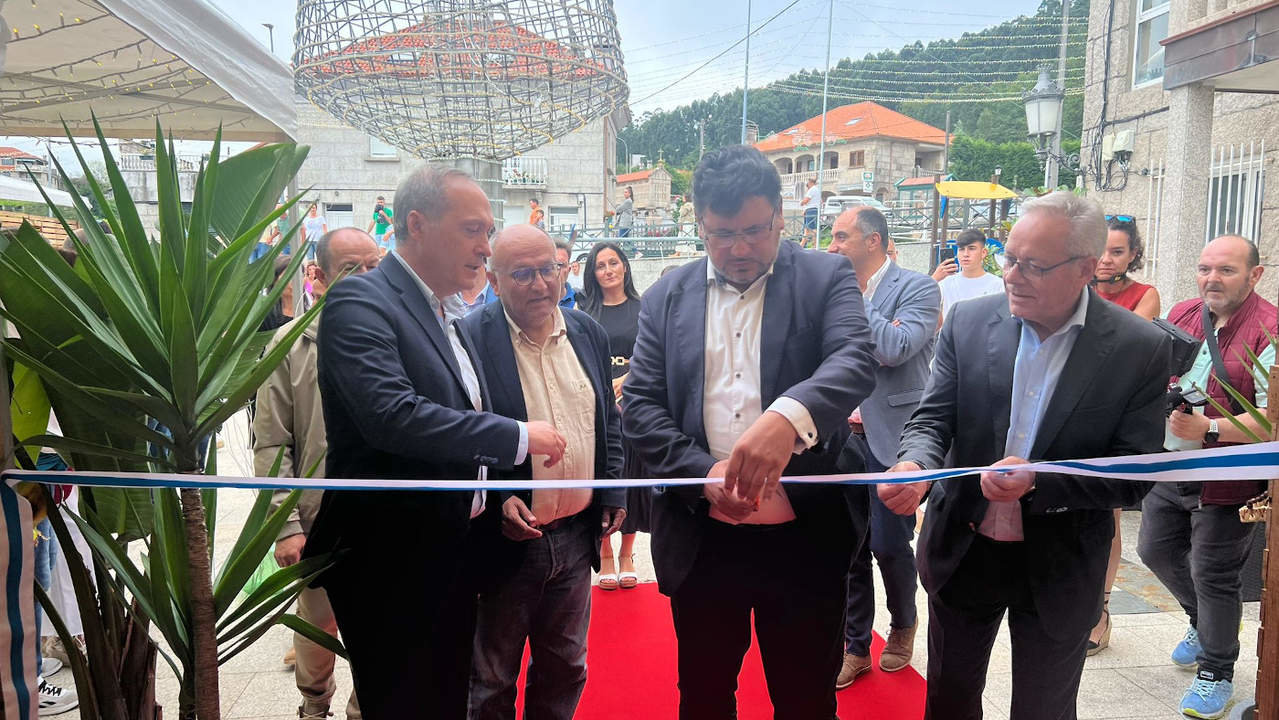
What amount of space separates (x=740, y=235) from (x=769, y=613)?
1064 mm

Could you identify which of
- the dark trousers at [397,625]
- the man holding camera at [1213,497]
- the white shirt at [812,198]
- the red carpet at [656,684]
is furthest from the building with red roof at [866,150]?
the dark trousers at [397,625]

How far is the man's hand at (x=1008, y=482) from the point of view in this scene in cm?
197

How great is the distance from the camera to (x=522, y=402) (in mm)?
2455

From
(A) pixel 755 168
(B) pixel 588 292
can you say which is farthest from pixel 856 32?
(A) pixel 755 168

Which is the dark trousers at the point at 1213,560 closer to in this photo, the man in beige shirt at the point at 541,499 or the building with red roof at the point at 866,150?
Result: the man in beige shirt at the point at 541,499

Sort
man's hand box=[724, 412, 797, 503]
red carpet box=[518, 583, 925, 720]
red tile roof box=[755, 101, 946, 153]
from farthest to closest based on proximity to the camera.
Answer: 1. red tile roof box=[755, 101, 946, 153]
2. red carpet box=[518, 583, 925, 720]
3. man's hand box=[724, 412, 797, 503]

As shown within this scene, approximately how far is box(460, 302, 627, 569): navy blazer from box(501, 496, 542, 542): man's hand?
0.24ft

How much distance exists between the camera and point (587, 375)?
259 centimetres

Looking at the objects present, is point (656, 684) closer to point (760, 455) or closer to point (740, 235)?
point (760, 455)

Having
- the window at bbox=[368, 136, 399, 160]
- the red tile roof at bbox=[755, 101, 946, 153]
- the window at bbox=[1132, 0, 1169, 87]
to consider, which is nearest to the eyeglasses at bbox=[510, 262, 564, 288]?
the window at bbox=[1132, 0, 1169, 87]

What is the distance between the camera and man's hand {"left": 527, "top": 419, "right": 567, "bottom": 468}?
1.99 meters

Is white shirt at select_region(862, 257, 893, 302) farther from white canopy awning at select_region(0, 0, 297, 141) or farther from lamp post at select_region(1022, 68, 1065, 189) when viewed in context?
lamp post at select_region(1022, 68, 1065, 189)

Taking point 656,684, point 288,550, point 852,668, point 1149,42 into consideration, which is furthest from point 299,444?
point 1149,42

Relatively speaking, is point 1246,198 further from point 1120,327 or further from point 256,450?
point 256,450
